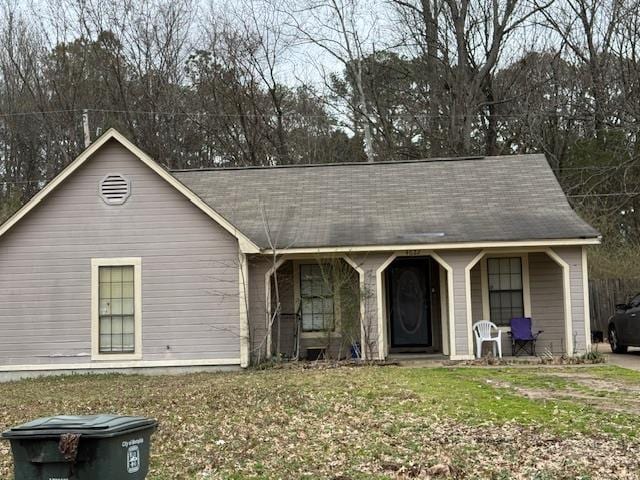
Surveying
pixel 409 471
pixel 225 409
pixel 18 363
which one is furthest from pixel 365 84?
pixel 409 471

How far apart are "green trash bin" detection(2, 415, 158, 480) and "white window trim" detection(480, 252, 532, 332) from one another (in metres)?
12.7

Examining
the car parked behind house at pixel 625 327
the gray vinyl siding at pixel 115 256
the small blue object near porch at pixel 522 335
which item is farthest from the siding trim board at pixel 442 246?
the car parked behind house at pixel 625 327

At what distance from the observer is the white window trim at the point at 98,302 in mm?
15016

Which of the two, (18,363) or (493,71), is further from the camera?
(493,71)

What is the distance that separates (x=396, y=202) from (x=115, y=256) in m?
6.41

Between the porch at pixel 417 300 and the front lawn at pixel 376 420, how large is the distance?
2004 mm

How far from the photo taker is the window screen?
49.6 ft

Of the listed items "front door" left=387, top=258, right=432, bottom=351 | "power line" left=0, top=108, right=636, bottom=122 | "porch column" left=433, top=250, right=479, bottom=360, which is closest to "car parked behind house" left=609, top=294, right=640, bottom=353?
"porch column" left=433, top=250, right=479, bottom=360

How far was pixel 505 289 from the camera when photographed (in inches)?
648

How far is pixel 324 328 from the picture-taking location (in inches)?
648

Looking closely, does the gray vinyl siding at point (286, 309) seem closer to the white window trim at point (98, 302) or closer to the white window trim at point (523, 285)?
the white window trim at point (98, 302)

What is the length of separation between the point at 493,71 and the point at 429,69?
8.76 ft

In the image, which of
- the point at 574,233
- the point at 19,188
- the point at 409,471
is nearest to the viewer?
the point at 409,471

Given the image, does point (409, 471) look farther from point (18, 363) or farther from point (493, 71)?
point (493, 71)
